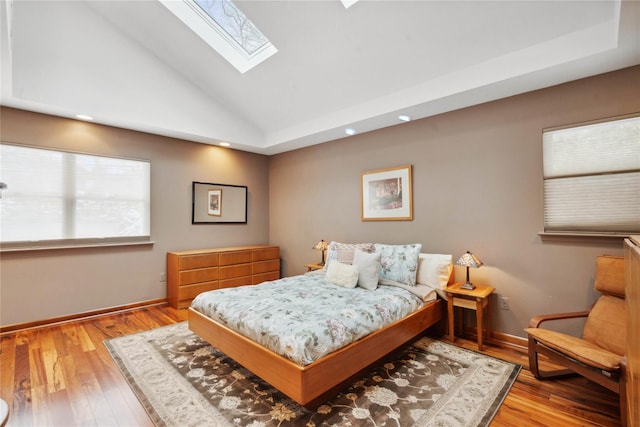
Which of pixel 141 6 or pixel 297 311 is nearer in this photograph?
pixel 297 311

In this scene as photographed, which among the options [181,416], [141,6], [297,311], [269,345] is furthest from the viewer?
[141,6]

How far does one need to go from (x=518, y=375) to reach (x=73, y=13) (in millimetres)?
5834

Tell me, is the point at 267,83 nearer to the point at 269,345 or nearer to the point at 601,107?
the point at 269,345

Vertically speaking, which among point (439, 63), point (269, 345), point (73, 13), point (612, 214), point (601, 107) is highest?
point (73, 13)

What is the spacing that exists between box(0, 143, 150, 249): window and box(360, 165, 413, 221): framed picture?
10.7ft

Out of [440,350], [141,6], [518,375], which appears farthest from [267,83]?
[518,375]

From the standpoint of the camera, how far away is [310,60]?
11.0 feet

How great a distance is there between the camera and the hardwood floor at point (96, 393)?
73.7 inches

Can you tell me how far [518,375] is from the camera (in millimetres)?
2373

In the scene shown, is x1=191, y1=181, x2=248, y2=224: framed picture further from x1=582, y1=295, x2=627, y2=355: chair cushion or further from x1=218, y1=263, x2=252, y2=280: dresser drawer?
x1=582, y1=295, x2=627, y2=355: chair cushion

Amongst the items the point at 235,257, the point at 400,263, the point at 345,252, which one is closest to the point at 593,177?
the point at 400,263

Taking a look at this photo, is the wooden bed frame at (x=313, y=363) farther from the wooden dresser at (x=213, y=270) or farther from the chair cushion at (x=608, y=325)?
the wooden dresser at (x=213, y=270)

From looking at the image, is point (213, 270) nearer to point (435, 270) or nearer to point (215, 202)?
point (215, 202)

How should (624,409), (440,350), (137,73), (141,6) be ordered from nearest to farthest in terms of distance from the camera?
(624,409) < (440,350) < (141,6) < (137,73)
